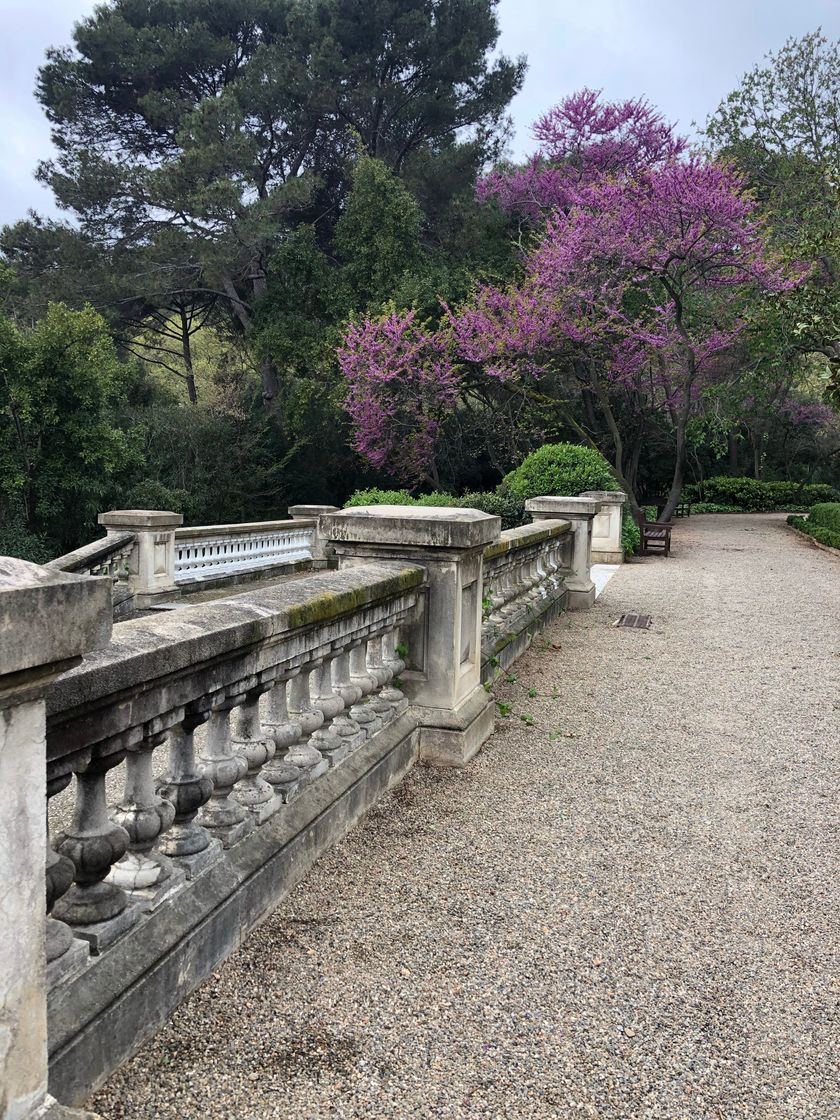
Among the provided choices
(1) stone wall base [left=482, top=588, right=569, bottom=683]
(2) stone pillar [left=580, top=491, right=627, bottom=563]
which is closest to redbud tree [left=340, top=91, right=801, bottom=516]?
(2) stone pillar [left=580, top=491, right=627, bottom=563]

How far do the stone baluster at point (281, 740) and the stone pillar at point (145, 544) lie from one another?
808 centimetres

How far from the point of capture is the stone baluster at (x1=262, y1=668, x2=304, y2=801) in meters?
3.03

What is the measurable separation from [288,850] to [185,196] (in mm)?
22438

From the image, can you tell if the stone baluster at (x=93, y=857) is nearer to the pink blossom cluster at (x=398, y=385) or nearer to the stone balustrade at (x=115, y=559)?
the stone balustrade at (x=115, y=559)

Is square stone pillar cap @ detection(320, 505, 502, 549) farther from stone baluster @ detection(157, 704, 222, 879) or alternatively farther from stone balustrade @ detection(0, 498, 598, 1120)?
stone baluster @ detection(157, 704, 222, 879)

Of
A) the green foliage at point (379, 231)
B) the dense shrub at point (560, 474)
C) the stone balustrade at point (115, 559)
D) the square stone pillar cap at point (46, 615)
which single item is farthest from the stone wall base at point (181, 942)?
the green foliage at point (379, 231)

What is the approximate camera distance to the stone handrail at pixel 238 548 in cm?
1170

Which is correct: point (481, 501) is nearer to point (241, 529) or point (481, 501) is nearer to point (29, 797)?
point (241, 529)

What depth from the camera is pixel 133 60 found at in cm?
2284

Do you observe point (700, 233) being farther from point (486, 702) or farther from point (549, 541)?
point (486, 702)

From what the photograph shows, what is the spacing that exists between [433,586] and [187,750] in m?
2.19

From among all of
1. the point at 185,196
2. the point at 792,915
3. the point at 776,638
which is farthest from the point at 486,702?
the point at 185,196

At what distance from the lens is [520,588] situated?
7594 millimetres

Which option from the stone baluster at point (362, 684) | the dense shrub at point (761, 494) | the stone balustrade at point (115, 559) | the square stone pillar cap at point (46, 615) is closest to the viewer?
the square stone pillar cap at point (46, 615)
